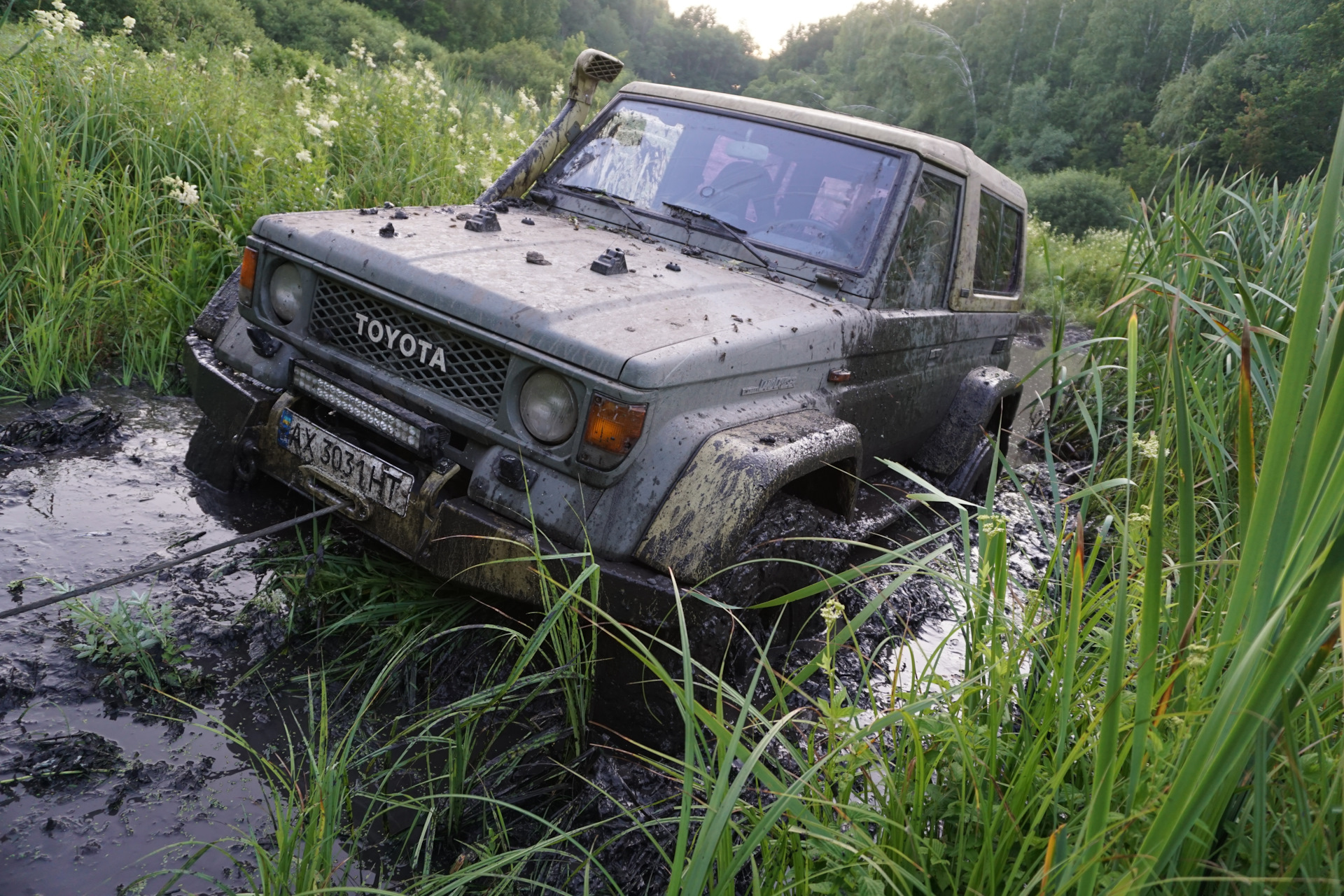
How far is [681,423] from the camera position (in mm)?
2355

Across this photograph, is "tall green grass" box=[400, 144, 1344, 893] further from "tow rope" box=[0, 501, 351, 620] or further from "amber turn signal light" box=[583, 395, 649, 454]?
"tow rope" box=[0, 501, 351, 620]

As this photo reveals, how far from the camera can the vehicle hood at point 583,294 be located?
230cm

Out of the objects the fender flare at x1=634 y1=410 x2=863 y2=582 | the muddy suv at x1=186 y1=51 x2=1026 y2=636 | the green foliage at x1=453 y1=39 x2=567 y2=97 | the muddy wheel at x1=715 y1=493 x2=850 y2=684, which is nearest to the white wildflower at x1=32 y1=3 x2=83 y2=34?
the muddy suv at x1=186 y1=51 x2=1026 y2=636

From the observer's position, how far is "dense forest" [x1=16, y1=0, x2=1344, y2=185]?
84.6ft

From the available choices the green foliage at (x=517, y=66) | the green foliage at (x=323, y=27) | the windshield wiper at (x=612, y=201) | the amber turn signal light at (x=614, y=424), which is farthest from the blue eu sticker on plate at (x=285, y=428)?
the green foliage at (x=517, y=66)

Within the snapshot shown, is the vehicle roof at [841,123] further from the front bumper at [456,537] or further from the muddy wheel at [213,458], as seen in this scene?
the muddy wheel at [213,458]

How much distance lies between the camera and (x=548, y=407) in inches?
92.9

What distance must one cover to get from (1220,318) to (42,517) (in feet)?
15.8

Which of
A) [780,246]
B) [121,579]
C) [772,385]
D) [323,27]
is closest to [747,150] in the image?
[780,246]

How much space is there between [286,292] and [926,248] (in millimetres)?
2370

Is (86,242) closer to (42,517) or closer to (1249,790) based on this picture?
(42,517)

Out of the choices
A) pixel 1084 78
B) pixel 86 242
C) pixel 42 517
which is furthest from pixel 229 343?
pixel 1084 78

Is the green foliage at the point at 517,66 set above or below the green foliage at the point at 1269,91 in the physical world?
below

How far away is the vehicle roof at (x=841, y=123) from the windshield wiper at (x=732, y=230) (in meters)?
0.44
